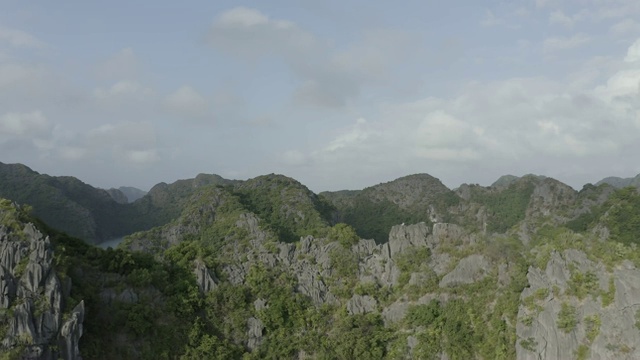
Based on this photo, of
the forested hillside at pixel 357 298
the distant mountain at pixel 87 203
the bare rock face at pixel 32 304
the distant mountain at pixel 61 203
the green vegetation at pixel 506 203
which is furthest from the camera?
the distant mountain at pixel 87 203

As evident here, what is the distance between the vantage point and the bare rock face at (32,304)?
19297 millimetres

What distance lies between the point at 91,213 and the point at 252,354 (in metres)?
96.4

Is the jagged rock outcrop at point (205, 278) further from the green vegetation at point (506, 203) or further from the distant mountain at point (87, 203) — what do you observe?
the distant mountain at point (87, 203)

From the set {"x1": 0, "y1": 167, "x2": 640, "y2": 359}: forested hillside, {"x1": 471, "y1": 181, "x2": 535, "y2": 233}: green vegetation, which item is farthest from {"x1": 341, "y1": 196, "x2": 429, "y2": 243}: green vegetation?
{"x1": 0, "y1": 167, "x2": 640, "y2": 359}: forested hillside

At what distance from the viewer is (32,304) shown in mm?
20141

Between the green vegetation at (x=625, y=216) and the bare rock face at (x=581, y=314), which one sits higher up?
the green vegetation at (x=625, y=216)

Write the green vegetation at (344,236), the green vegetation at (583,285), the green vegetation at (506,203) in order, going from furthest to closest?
the green vegetation at (506,203), the green vegetation at (344,236), the green vegetation at (583,285)

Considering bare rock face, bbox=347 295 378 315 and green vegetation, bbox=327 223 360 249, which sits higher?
green vegetation, bbox=327 223 360 249

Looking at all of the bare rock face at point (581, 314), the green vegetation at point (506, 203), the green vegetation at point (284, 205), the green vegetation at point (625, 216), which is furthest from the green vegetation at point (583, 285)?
the green vegetation at point (506, 203)

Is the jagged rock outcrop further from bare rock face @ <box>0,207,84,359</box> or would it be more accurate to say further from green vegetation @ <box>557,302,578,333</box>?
green vegetation @ <box>557,302,578,333</box>

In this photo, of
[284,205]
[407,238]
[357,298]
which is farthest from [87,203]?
[407,238]

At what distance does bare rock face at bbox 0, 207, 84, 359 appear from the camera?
19297mm

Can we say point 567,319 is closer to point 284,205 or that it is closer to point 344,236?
point 344,236

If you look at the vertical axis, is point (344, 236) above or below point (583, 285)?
above
